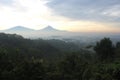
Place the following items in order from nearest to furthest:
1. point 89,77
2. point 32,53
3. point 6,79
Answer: point 6,79
point 89,77
point 32,53

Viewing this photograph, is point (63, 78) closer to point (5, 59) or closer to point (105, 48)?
point (5, 59)

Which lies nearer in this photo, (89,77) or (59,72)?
(89,77)

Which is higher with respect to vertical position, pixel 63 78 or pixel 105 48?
pixel 105 48

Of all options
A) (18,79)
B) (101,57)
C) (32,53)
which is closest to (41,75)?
(18,79)

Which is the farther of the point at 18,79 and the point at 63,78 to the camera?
the point at 63,78

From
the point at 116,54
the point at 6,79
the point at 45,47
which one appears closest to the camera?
the point at 6,79

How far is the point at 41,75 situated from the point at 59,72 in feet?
9.45

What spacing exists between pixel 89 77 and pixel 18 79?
6260 mm

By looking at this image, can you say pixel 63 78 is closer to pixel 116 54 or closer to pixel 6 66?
pixel 6 66

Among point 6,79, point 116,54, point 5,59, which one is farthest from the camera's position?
point 116,54

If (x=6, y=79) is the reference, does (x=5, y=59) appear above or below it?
above

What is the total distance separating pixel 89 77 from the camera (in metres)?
20.5

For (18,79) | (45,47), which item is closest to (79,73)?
→ (18,79)

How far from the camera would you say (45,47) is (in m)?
67.7
